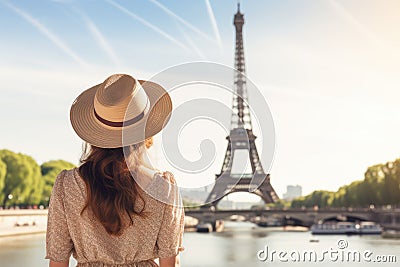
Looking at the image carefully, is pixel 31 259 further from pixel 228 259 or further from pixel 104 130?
pixel 104 130

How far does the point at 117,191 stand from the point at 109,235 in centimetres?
10

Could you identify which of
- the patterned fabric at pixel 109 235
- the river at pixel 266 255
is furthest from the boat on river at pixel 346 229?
the patterned fabric at pixel 109 235

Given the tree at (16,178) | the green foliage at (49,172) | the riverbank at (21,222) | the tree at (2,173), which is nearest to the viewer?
the riverbank at (21,222)

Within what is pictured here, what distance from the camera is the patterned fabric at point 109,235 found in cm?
161

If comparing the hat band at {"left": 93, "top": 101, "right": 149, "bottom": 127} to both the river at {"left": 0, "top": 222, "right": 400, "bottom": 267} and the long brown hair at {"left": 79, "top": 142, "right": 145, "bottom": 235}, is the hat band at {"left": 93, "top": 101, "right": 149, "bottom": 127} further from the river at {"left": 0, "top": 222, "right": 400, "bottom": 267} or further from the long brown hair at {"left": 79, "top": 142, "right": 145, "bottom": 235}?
the river at {"left": 0, "top": 222, "right": 400, "bottom": 267}

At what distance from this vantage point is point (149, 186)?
1.60 metres

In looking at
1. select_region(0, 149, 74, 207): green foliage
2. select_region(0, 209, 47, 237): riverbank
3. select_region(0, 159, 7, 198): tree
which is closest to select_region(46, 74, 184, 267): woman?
select_region(0, 209, 47, 237): riverbank

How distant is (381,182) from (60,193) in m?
38.3

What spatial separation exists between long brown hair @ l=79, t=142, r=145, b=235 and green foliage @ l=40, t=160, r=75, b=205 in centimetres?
3646

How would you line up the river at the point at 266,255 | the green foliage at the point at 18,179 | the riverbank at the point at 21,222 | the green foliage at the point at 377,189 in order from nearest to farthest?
1. the river at the point at 266,255
2. the riverbank at the point at 21,222
3. the green foliage at the point at 18,179
4. the green foliage at the point at 377,189

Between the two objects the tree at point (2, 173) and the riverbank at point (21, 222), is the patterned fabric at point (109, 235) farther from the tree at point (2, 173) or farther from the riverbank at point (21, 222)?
the tree at point (2, 173)

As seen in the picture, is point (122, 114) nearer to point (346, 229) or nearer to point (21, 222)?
point (21, 222)

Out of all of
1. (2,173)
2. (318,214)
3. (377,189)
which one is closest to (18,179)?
(2,173)

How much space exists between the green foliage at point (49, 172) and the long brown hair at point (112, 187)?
3646 cm
